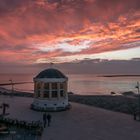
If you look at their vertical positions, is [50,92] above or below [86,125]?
above

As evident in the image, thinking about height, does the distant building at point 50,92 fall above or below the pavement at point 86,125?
above

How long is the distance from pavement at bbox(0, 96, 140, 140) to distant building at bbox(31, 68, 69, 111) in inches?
55.9

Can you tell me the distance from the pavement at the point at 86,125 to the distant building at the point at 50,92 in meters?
1.42

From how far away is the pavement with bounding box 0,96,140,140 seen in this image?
74.3 feet

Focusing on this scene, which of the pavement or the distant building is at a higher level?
the distant building

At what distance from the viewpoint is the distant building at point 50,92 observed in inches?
1401

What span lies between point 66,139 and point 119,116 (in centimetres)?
1307

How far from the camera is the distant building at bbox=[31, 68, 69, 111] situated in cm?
3559

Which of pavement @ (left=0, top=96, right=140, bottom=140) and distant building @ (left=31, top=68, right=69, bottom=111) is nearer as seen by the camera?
pavement @ (left=0, top=96, right=140, bottom=140)

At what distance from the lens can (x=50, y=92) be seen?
3566 centimetres

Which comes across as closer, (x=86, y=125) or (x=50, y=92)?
(x=86, y=125)

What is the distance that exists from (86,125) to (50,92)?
1008 cm

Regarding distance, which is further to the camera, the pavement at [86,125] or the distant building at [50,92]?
the distant building at [50,92]

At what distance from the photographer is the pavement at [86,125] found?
2264cm
